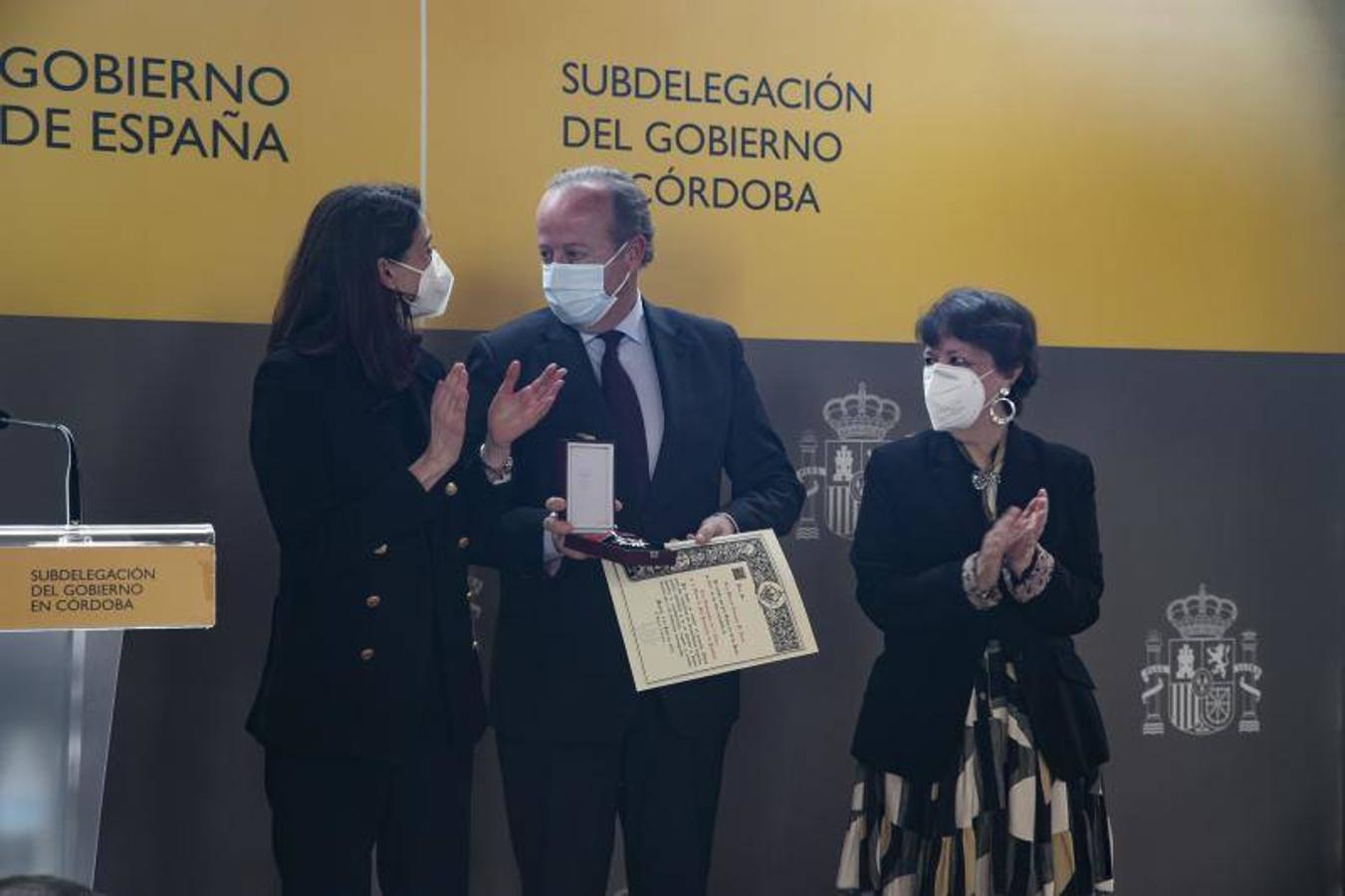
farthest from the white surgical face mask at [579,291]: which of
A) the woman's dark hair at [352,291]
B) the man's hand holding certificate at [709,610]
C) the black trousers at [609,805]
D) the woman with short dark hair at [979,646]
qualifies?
the black trousers at [609,805]

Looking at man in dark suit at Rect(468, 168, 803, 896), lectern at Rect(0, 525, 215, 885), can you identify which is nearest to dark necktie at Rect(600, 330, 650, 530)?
man in dark suit at Rect(468, 168, 803, 896)

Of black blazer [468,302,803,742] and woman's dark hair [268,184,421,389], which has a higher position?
woman's dark hair [268,184,421,389]

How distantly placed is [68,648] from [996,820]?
1.96 metres

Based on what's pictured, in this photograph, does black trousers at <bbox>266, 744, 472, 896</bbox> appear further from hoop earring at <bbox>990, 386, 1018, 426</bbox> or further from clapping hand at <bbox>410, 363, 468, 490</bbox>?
hoop earring at <bbox>990, 386, 1018, 426</bbox>

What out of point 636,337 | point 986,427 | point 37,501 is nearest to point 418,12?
Result: point 636,337

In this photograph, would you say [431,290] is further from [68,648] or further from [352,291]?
[68,648]

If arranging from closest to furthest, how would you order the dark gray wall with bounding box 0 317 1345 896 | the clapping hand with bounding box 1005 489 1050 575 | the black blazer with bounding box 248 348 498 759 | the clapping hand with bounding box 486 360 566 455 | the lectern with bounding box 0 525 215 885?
the lectern with bounding box 0 525 215 885, the black blazer with bounding box 248 348 498 759, the clapping hand with bounding box 486 360 566 455, the clapping hand with bounding box 1005 489 1050 575, the dark gray wall with bounding box 0 317 1345 896

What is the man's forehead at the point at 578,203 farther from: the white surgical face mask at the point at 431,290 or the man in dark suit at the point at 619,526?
the white surgical face mask at the point at 431,290

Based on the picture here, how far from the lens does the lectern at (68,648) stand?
2.29m

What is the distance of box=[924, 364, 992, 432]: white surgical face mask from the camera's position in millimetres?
3375

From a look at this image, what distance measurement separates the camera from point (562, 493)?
3170 mm

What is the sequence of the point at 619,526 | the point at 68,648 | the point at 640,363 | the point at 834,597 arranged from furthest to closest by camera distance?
the point at 834,597 < the point at 640,363 < the point at 619,526 < the point at 68,648

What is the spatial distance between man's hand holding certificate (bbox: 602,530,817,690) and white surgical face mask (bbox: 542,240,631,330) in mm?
543

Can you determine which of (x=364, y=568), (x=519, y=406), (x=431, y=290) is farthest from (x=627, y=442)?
(x=364, y=568)
